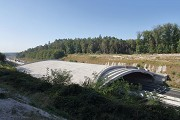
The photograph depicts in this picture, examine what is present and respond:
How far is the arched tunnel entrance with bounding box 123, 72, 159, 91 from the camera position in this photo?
2441 inches

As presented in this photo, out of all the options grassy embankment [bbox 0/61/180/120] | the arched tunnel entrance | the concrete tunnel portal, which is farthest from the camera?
the arched tunnel entrance

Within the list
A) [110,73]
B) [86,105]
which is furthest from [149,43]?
[86,105]

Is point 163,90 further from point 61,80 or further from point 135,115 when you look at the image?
point 135,115

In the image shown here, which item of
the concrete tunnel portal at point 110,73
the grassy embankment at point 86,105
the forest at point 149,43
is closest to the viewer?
the grassy embankment at point 86,105

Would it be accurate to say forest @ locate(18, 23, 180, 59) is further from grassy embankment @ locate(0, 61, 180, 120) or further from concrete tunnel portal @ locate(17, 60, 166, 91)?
grassy embankment @ locate(0, 61, 180, 120)

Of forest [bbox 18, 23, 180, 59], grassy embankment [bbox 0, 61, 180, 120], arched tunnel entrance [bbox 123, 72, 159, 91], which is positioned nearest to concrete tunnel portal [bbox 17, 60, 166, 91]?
arched tunnel entrance [bbox 123, 72, 159, 91]

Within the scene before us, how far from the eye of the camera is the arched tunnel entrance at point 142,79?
62000 mm

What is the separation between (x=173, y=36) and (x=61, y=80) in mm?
91977

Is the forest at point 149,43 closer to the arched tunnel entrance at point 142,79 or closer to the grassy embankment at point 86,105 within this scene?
the arched tunnel entrance at point 142,79

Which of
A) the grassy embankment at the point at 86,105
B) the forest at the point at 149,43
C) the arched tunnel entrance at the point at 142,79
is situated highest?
the forest at the point at 149,43

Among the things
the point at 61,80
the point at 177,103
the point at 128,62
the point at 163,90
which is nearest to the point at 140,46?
the point at 128,62

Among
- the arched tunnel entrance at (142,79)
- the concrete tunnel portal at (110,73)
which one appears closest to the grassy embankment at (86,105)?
the concrete tunnel portal at (110,73)

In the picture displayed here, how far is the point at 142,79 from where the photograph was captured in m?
65.2

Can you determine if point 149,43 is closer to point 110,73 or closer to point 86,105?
point 110,73
